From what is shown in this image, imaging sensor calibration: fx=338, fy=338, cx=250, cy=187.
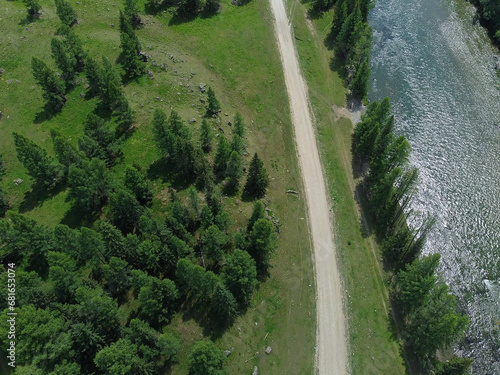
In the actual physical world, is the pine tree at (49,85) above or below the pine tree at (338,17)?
below

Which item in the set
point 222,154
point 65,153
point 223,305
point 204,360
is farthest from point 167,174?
point 204,360

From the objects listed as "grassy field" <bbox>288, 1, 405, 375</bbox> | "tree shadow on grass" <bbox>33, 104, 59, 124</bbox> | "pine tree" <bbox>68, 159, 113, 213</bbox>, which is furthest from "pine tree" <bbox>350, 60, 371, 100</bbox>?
"tree shadow on grass" <bbox>33, 104, 59, 124</bbox>

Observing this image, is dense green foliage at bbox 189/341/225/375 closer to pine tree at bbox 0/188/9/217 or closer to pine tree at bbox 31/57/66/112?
pine tree at bbox 0/188/9/217

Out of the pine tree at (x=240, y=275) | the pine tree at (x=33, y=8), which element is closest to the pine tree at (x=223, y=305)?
the pine tree at (x=240, y=275)

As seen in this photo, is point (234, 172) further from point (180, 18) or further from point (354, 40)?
point (180, 18)

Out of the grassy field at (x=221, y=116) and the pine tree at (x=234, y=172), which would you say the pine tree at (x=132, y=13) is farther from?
the pine tree at (x=234, y=172)

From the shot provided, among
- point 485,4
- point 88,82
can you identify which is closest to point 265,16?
point 88,82

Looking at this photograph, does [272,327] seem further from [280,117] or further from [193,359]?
[280,117]
